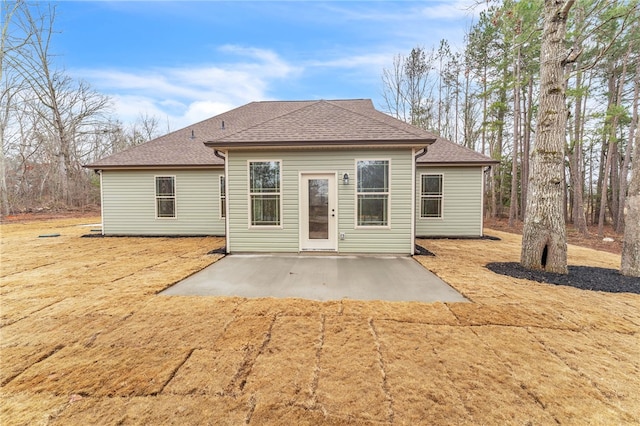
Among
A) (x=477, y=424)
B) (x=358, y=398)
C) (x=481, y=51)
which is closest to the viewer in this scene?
(x=477, y=424)

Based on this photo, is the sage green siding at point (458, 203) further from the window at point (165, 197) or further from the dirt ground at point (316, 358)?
the window at point (165, 197)

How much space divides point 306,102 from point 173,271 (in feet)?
33.4

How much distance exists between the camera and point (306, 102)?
1254cm

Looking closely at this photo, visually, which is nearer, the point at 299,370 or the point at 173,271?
the point at 299,370

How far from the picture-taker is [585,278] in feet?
14.9

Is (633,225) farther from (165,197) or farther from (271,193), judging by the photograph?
(165,197)

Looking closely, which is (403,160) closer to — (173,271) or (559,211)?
(559,211)

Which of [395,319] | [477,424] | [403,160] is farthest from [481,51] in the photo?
[477,424]

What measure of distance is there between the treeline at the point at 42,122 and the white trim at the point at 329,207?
2032cm

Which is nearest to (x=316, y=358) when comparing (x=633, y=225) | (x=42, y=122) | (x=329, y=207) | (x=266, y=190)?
(x=329, y=207)

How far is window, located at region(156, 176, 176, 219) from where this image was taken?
9047mm

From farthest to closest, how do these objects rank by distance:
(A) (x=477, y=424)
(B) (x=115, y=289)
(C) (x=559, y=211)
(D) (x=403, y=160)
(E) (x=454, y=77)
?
(E) (x=454, y=77) → (D) (x=403, y=160) → (C) (x=559, y=211) → (B) (x=115, y=289) → (A) (x=477, y=424)

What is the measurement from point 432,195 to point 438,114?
1178 cm

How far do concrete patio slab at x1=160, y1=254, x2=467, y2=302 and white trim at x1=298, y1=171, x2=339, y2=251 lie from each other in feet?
1.54
